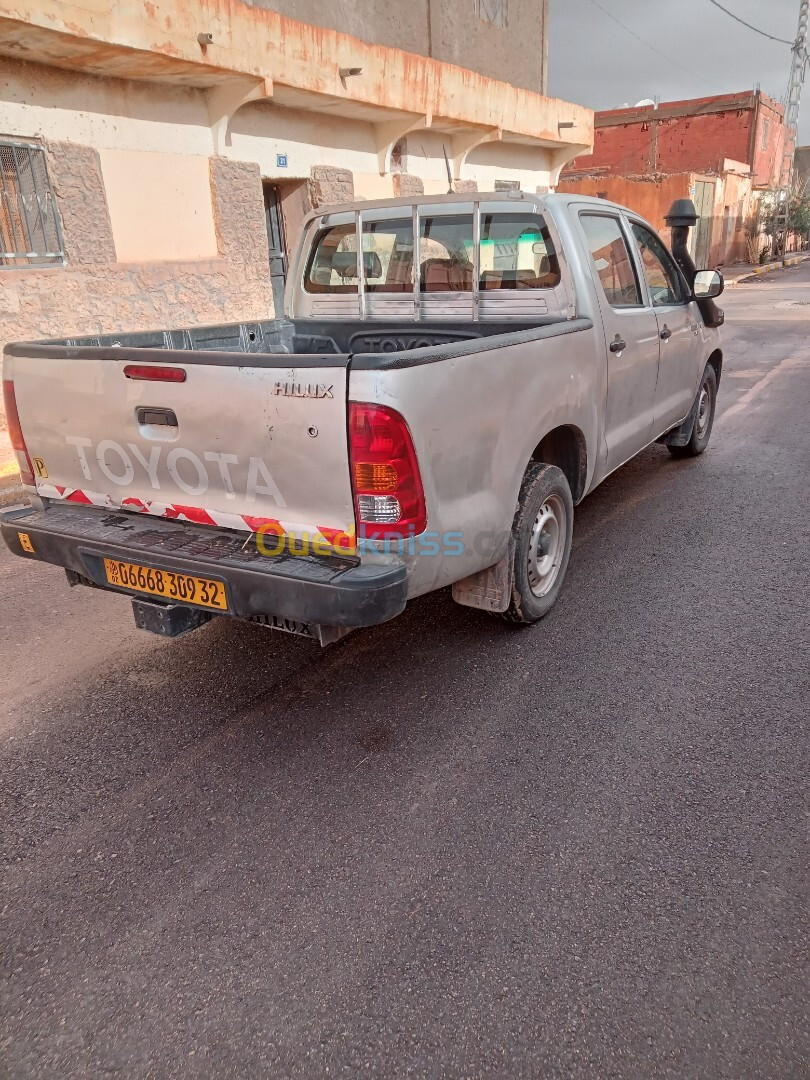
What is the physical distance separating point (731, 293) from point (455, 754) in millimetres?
24208

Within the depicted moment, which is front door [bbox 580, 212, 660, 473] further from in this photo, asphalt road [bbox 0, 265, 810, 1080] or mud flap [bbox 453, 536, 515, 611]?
mud flap [bbox 453, 536, 515, 611]

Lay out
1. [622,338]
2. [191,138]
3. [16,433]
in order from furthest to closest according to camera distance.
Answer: [191,138], [622,338], [16,433]

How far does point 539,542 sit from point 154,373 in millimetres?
1887

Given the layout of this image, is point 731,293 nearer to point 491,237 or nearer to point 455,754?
point 491,237

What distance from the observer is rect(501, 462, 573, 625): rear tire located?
346 centimetres

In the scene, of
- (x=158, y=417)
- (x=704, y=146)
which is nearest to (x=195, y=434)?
(x=158, y=417)

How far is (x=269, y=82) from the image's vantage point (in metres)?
9.79

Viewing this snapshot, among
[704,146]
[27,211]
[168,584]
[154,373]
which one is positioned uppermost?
[704,146]

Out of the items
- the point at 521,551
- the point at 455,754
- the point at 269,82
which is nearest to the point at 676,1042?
the point at 455,754

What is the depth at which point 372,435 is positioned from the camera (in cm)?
251

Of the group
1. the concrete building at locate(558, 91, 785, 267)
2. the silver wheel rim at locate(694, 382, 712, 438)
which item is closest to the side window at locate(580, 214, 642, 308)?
the silver wheel rim at locate(694, 382, 712, 438)

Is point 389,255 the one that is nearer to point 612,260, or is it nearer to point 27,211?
point 612,260

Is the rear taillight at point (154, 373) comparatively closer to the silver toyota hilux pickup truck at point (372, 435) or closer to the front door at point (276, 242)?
the silver toyota hilux pickup truck at point (372, 435)

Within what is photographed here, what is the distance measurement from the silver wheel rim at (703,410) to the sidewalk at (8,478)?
17.7ft
